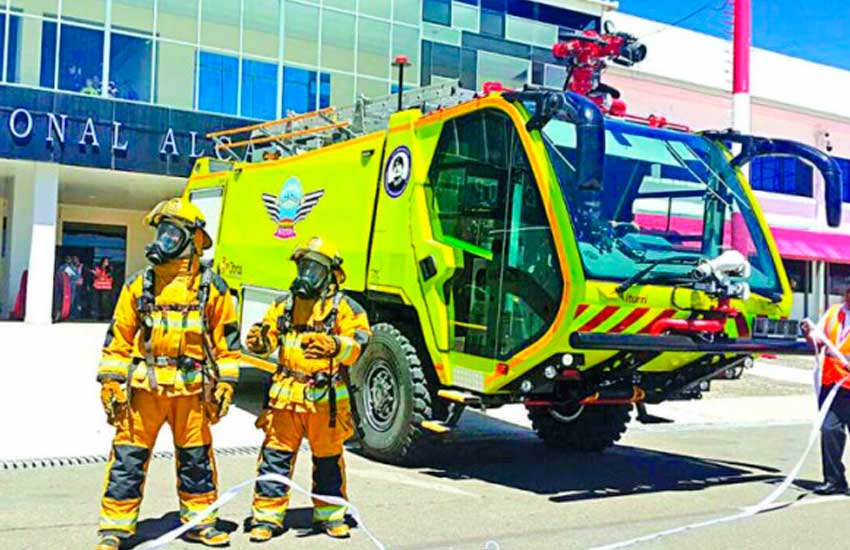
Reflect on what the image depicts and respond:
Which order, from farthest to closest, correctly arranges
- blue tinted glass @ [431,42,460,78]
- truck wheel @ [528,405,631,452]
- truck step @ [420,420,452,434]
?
1. blue tinted glass @ [431,42,460,78]
2. truck wheel @ [528,405,631,452]
3. truck step @ [420,420,452,434]

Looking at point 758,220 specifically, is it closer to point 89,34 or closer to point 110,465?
point 110,465

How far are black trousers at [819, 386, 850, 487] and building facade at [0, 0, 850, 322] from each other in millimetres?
12043

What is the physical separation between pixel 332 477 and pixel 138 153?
1926 centimetres

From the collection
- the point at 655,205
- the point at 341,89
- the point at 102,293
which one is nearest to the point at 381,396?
the point at 655,205

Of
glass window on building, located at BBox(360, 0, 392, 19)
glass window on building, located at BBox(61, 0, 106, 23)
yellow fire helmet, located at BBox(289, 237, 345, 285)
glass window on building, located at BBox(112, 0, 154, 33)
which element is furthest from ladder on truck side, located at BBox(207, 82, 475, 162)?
glass window on building, located at BBox(360, 0, 392, 19)

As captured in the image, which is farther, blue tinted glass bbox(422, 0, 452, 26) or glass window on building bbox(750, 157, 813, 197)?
glass window on building bbox(750, 157, 813, 197)

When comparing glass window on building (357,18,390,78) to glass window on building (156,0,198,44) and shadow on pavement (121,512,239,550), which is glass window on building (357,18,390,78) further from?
shadow on pavement (121,512,239,550)

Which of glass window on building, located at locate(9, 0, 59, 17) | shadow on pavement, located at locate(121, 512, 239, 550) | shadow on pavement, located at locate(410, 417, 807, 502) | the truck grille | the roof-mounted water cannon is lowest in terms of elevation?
shadow on pavement, located at locate(121, 512, 239, 550)

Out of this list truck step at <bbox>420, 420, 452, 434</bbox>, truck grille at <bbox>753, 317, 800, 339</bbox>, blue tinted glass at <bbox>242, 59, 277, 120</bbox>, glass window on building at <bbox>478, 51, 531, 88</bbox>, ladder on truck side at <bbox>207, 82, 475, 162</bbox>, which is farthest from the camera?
glass window on building at <bbox>478, 51, 531, 88</bbox>

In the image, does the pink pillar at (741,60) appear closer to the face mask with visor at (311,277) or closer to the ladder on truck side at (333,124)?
the ladder on truck side at (333,124)

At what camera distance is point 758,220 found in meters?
7.79

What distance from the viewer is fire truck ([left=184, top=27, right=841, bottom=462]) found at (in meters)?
6.66

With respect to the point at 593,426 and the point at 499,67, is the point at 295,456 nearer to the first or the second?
the point at 593,426

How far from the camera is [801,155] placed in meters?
7.85
